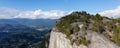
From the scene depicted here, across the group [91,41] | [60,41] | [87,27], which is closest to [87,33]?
[91,41]

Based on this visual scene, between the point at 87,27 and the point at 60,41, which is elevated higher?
the point at 87,27

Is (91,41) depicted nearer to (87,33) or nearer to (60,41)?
(87,33)

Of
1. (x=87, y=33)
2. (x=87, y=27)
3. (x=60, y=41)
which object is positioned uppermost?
(x=87, y=27)

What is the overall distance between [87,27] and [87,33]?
4.90m

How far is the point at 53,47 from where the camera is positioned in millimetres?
110750

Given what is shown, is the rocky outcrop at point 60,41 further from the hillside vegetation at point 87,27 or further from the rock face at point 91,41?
the hillside vegetation at point 87,27

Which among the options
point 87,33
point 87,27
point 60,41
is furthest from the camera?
point 60,41

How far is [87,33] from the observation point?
3701 inches

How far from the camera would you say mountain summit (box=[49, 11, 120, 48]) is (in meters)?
89.1

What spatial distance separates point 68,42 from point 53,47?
1586 centimetres

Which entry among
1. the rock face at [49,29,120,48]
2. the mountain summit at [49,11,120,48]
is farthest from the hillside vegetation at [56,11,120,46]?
the rock face at [49,29,120,48]

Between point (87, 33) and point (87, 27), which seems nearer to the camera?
point (87, 33)

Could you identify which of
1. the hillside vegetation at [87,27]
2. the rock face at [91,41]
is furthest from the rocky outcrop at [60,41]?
the hillside vegetation at [87,27]

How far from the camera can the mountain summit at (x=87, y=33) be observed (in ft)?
292
